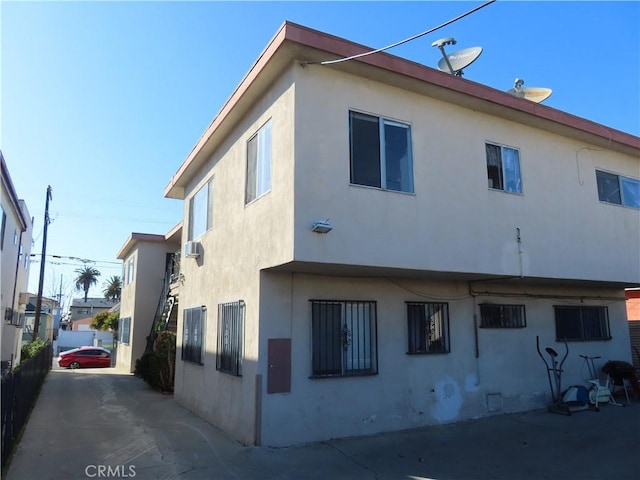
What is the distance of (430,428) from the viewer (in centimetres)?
843

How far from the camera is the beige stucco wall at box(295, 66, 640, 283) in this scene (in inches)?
275

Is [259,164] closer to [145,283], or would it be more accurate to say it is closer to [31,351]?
[31,351]

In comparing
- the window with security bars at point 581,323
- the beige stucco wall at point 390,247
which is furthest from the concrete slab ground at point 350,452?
the window with security bars at point 581,323

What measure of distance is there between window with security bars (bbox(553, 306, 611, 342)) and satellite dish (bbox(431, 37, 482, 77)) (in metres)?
5.90

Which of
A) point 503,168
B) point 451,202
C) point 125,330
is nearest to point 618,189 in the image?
point 503,168

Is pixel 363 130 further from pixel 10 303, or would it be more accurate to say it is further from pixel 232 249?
pixel 10 303

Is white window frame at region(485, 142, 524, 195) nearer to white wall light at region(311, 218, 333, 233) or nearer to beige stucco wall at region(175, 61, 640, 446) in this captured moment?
beige stucco wall at region(175, 61, 640, 446)

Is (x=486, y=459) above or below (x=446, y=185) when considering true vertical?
below

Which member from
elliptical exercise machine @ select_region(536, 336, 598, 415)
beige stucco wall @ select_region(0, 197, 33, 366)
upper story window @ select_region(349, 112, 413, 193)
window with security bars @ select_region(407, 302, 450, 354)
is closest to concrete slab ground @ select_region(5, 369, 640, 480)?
elliptical exercise machine @ select_region(536, 336, 598, 415)

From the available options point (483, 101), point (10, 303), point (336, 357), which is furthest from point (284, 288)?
point (10, 303)

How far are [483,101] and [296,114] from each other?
146 inches

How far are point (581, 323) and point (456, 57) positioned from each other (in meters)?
7.03

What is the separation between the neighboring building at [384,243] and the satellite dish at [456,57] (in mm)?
1201

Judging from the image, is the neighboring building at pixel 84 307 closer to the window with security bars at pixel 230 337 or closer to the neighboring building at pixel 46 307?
the neighboring building at pixel 46 307
